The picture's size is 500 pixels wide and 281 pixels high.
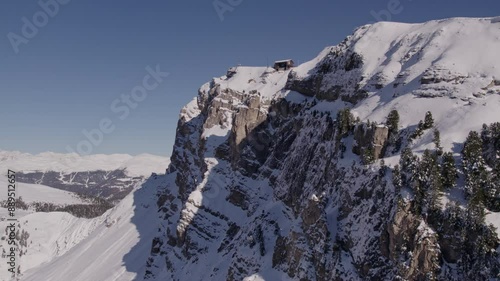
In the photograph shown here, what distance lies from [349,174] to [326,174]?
10.6m

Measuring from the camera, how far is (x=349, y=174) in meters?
67.9

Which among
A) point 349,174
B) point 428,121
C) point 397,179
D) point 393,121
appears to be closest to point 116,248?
point 349,174

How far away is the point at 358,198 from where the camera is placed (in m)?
63.2

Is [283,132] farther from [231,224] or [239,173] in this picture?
[231,224]

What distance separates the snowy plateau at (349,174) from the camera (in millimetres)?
52000

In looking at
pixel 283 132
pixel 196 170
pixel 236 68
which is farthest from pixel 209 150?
pixel 236 68

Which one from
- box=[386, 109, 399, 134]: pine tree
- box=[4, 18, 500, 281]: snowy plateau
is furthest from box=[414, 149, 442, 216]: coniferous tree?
box=[386, 109, 399, 134]: pine tree

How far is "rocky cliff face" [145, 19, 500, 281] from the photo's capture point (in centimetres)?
5450

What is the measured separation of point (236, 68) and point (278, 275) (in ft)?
368

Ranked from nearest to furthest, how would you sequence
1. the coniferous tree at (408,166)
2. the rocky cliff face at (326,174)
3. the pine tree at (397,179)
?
the rocky cliff face at (326,174) → the coniferous tree at (408,166) → the pine tree at (397,179)

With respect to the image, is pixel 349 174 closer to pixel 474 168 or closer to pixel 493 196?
pixel 474 168

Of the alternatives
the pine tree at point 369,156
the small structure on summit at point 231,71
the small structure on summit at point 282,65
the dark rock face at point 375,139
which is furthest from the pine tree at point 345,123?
the small structure on summit at point 231,71

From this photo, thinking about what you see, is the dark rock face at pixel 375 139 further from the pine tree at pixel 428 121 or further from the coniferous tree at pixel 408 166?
the coniferous tree at pixel 408 166

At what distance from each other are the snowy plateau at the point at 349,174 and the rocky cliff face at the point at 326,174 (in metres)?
0.28
